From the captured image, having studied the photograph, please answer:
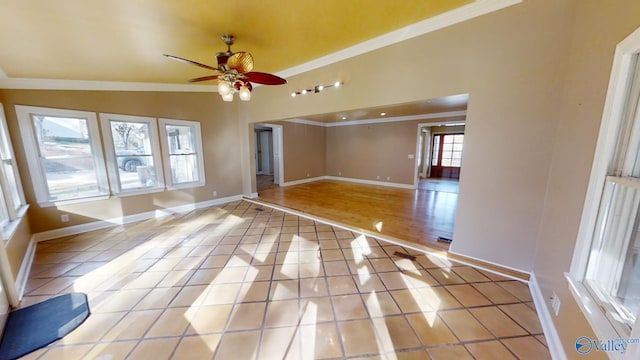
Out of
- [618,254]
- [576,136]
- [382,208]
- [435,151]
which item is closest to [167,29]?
[576,136]

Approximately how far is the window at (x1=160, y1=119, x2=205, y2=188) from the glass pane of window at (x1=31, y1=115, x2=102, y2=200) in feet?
3.38

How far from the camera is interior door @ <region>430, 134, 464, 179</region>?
9078 millimetres

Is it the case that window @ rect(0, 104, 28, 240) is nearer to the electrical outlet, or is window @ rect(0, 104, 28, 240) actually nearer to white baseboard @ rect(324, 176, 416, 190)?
the electrical outlet

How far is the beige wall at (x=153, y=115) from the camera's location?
2.95 meters

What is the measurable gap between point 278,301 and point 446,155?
9.73 metres

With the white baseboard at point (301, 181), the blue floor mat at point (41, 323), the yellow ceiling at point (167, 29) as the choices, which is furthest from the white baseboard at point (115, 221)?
the white baseboard at point (301, 181)

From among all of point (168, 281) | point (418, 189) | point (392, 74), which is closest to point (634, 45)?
point (392, 74)

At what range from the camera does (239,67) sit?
2129 millimetres

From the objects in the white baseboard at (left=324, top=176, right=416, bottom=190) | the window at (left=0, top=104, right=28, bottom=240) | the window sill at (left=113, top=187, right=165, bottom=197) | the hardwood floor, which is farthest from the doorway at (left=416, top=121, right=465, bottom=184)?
the window at (left=0, top=104, right=28, bottom=240)

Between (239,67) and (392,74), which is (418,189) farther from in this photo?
(239,67)

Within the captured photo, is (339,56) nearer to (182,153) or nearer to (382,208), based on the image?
(382,208)

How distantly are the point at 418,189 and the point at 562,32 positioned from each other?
5.23m

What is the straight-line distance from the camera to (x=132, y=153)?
3.84 m

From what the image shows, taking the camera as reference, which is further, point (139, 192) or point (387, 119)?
point (387, 119)
